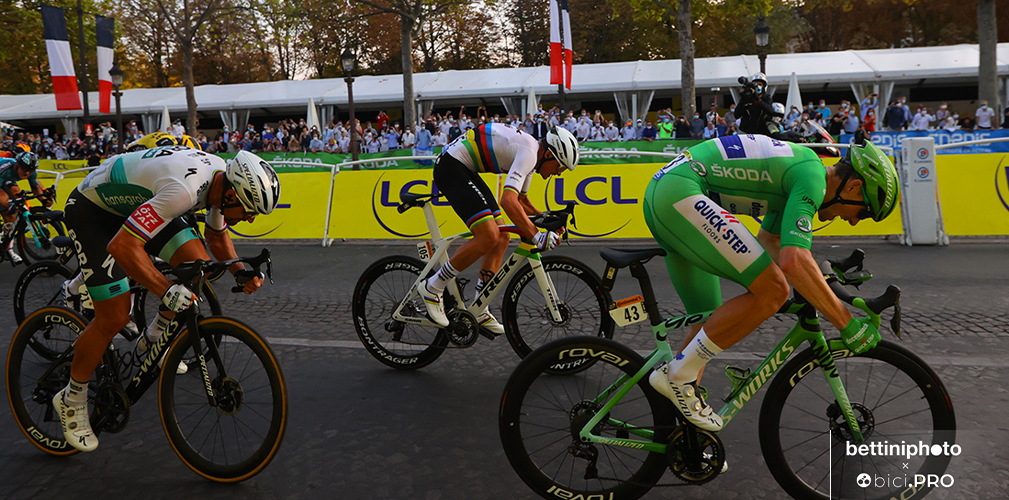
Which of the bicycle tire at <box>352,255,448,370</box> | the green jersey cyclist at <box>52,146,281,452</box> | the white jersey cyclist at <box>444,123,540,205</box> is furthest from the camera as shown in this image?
the white jersey cyclist at <box>444,123,540,205</box>

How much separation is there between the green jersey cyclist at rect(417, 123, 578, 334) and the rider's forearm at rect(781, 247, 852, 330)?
7.15ft

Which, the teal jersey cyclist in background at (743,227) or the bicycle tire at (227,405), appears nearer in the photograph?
the teal jersey cyclist in background at (743,227)

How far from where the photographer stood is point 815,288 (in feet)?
9.05

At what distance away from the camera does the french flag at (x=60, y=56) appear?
21.8 metres

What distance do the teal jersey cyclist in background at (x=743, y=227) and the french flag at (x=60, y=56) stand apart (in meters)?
23.6

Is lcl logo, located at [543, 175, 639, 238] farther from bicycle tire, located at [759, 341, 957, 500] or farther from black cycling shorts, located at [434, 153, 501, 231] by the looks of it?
bicycle tire, located at [759, 341, 957, 500]

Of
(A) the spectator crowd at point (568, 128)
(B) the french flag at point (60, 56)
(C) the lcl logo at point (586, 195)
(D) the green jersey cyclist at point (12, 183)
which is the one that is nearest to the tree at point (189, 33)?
(A) the spectator crowd at point (568, 128)

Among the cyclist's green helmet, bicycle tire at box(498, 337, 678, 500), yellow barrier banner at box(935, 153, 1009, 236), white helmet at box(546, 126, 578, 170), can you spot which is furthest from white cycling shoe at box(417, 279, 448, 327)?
yellow barrier banner at box(935, 153, 1009, 236)

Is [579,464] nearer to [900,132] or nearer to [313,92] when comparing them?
[900,132]

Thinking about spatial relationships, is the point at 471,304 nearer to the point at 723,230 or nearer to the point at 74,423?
the point at 723,230

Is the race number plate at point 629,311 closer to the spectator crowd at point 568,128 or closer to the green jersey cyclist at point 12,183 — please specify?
the green jersey cyclist at point 12,183

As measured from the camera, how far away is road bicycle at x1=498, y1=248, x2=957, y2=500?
9.40ft

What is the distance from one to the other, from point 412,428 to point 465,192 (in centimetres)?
189

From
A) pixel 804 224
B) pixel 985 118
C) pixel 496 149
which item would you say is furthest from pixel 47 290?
pixel 985 118
